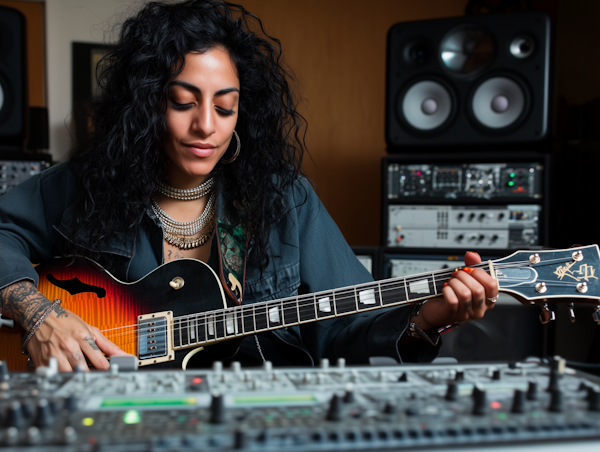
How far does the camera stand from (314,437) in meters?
0.37

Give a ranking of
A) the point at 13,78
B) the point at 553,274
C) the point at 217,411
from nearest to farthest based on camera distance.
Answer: the point at 217,411 < the point at 553,274 < the point at 13,78

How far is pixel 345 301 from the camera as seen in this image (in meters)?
0.96

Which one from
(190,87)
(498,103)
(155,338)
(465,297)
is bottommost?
(155,338)

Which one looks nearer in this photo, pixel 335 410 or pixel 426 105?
pixel 335 410

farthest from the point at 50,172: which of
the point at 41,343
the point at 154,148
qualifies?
the point at 41,343

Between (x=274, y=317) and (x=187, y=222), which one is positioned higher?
(x=187, y=222)

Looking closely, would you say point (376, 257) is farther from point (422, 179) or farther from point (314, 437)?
point (314, 437)

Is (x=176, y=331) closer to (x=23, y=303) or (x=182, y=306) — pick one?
(x=182, y=306)

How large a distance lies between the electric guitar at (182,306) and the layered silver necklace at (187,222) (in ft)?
0.59

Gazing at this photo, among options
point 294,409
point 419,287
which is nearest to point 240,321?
point 419,287

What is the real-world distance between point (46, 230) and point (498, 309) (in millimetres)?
1569

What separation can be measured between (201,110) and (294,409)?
2.50 feet

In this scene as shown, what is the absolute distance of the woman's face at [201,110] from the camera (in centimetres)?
106

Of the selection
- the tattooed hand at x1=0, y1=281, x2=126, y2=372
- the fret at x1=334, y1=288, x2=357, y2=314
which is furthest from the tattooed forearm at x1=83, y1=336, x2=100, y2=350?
the fret at x1=334, y1=288, x2=357, y2=314
